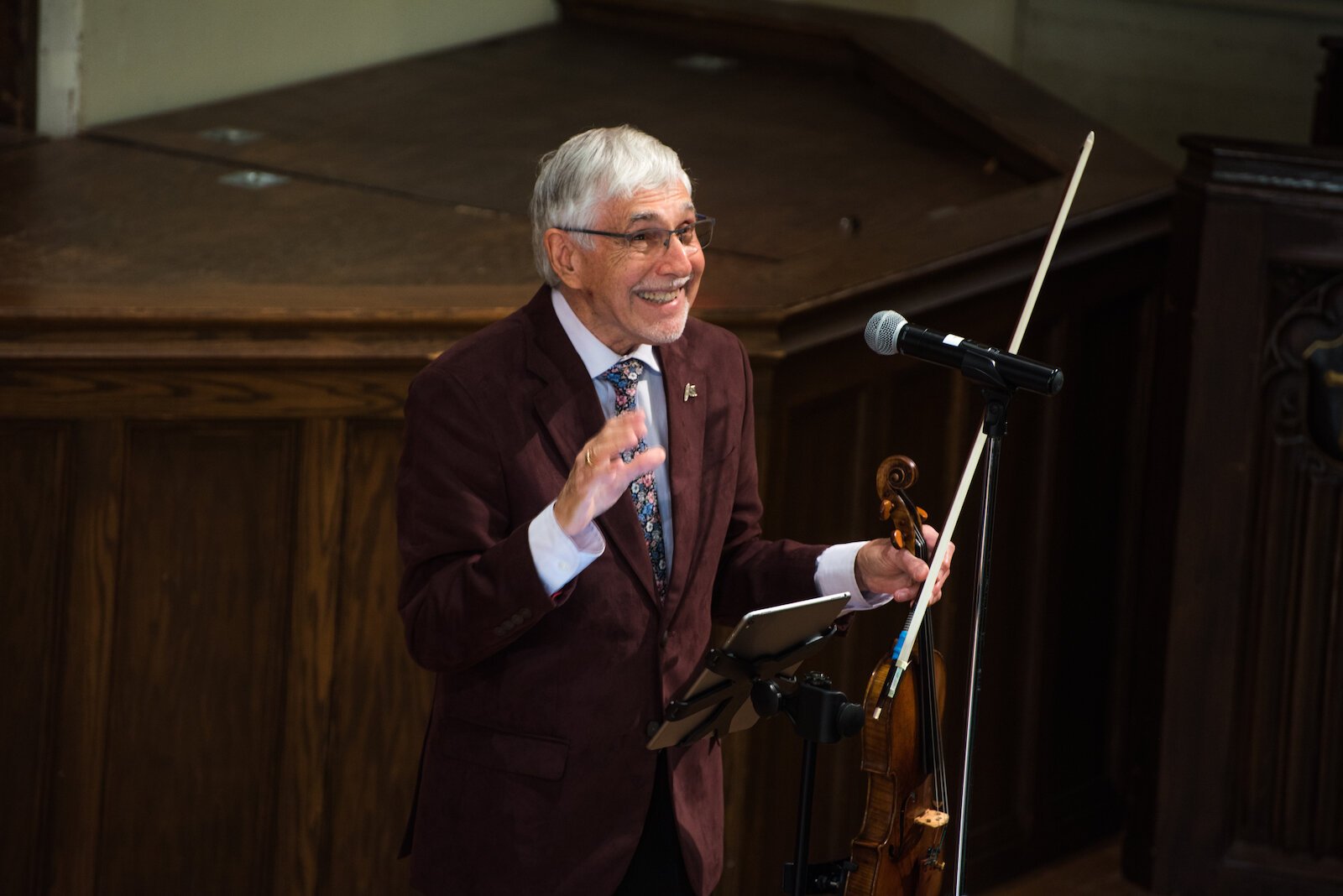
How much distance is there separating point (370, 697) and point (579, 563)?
1110 millimetres

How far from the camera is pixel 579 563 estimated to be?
80.5 inches

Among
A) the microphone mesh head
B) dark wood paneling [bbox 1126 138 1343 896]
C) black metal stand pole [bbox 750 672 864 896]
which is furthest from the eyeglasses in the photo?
dark wood paneling [bbox 1126 138 1343 896]

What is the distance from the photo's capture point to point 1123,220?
3.87 m

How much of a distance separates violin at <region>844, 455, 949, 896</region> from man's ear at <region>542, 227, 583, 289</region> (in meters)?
0.42

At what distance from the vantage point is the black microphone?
2.02m

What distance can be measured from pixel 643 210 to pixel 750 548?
0.51m

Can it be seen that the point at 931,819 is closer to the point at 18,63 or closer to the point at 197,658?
the point at 197,658

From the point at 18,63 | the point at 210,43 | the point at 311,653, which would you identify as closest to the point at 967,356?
the point at 311,653

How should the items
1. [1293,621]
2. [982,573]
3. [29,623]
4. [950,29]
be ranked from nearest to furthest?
[982,573] → [29,623] → [1293,621] → [950,29]

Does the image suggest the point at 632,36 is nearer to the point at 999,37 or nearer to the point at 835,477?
the point at 999,37

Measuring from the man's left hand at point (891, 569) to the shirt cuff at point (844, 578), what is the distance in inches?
0.4

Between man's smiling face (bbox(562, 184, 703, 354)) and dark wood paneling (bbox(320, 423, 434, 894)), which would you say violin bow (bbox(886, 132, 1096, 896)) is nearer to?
man's smiling face (bbox(562, 184, 703, 354))

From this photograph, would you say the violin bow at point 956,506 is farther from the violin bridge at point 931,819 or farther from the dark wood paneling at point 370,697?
the dark wood paneling at point 370,697

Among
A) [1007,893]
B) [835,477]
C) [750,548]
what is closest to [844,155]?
[835,477]
